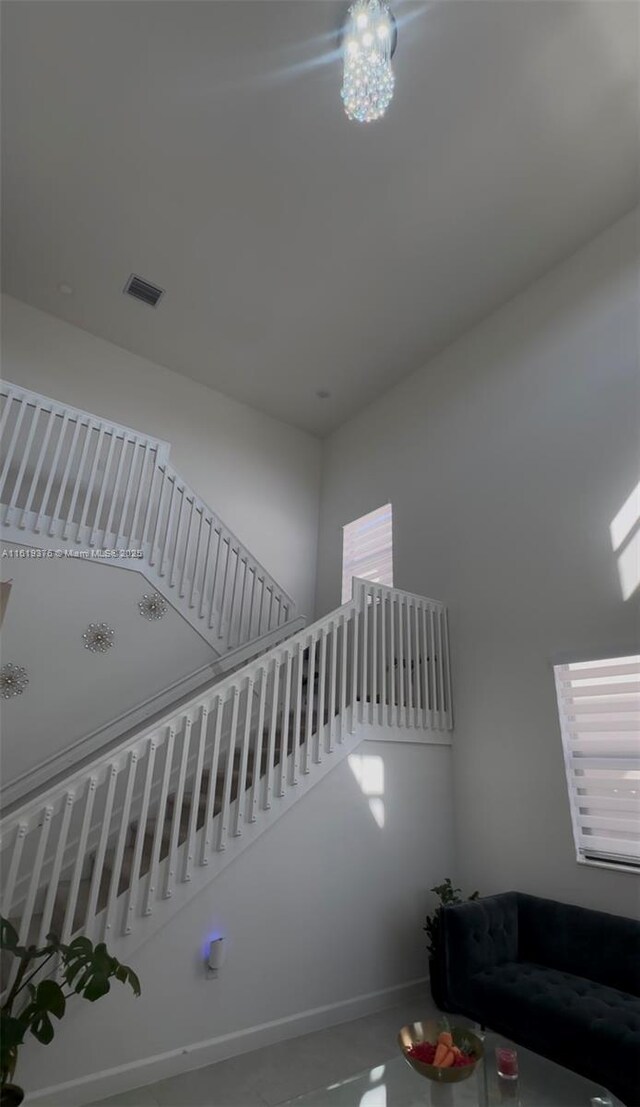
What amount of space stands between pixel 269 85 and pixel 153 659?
13.3ft

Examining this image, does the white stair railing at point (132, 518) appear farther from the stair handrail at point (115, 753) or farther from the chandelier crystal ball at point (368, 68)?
the chandelier crystal ball at point (368, 68)

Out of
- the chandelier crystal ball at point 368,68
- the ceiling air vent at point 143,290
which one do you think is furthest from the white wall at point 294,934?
the ceiling air vent at point 143,290

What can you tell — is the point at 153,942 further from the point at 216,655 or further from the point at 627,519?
the point at 627,519

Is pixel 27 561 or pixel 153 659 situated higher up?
pixel 27 561

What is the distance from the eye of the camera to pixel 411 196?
161 inches

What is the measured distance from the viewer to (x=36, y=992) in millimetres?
2045

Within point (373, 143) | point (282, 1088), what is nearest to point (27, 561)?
point (282, 1088)

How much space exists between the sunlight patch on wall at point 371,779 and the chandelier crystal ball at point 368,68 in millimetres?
3747

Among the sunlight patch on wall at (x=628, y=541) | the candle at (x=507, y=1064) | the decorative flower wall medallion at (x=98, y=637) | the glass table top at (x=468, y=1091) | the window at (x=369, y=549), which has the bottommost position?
the glass table top at (x=468, y=1091)

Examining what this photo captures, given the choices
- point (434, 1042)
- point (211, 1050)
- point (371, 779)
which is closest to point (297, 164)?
point (371, 779)

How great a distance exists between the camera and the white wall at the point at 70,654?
352 centimetres

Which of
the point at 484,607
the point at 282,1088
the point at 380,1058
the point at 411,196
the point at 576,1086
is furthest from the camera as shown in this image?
the point at 484,607

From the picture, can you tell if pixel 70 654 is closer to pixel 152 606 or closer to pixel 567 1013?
pixel 152 606

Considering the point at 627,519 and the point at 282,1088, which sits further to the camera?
the point at 627,519
